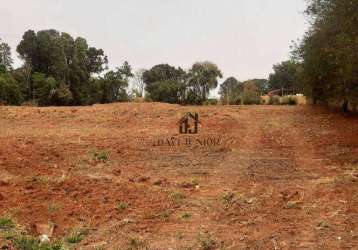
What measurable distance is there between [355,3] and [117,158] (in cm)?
710

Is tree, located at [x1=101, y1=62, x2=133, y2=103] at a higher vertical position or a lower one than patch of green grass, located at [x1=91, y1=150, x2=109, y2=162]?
higher

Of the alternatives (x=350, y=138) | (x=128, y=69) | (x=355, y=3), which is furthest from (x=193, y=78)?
(x=355, y=3)

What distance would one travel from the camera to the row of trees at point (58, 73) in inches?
1484

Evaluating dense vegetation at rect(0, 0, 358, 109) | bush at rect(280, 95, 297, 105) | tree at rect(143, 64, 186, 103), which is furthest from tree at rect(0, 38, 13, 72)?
bush at rect(280, 95, 297, 105)

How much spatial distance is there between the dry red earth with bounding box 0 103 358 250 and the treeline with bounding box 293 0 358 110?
211 centimetres

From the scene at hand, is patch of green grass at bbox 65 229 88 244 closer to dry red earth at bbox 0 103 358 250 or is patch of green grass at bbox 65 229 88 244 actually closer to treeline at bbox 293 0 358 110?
dry red earth at bbox 0 103 358 250

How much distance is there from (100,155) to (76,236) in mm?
5419

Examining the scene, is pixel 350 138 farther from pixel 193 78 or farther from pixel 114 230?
pixel 193 78

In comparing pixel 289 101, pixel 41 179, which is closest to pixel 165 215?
pixel 41 179

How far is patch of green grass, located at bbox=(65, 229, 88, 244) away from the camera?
5.52 meters

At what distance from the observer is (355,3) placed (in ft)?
36.1

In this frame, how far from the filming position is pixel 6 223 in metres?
5.92

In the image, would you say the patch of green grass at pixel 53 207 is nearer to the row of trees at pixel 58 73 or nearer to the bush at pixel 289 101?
the bush at pixel 289 101

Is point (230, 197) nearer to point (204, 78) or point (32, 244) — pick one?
point (32, 244)
